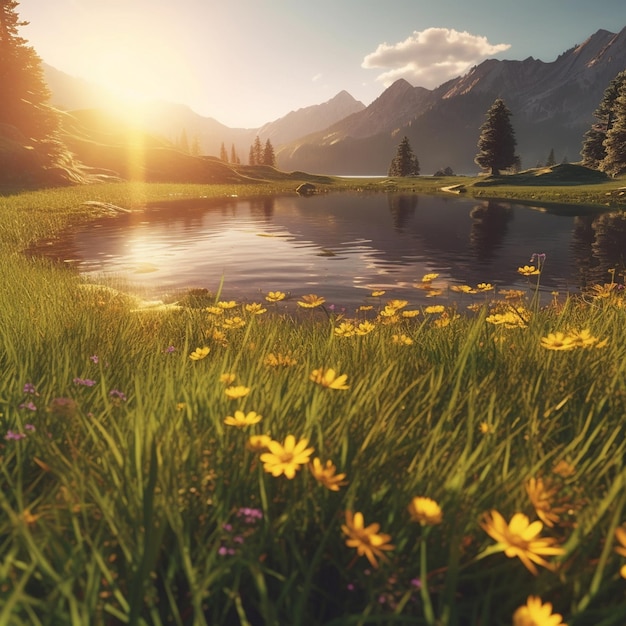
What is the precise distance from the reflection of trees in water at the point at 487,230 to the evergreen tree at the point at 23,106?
4035 cm

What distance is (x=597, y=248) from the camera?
58.1ft

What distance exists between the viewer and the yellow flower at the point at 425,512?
3.43 feet

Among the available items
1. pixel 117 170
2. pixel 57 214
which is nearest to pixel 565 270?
pixel 57 214

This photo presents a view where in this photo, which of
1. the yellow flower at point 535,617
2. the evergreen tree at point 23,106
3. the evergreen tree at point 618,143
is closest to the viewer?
the yellow flower at point 535,617

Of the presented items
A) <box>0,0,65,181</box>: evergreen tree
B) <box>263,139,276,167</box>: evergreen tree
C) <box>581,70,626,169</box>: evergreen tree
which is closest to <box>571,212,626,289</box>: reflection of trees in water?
<box>0,0,65,181</box>: evergreen tree

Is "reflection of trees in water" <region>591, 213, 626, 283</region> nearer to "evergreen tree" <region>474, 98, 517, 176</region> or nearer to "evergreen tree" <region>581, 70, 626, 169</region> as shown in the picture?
"evergreen tree" <region>474, 98, 517, 176</region>

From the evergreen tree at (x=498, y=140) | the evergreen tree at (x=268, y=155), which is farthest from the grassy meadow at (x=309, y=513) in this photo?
the evergreen tree at (x=268, y=155)

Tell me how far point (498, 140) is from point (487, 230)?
196ft

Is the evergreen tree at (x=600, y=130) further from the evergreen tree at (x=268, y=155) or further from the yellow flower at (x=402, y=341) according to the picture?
the yellow flower at (x=402, y=341)

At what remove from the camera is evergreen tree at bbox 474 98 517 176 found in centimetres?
7294

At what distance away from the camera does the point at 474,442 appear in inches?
67.1

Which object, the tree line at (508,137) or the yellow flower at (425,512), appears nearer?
the yellow flower at (425,512)

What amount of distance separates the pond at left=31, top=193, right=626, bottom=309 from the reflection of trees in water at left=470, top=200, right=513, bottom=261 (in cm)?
8

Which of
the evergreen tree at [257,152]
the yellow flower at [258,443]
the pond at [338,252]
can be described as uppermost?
the evergreen tree at [257,152]
